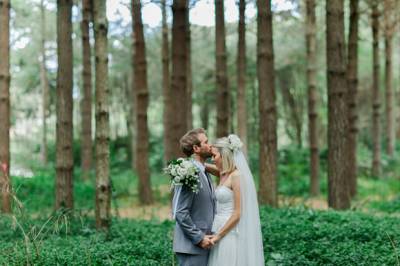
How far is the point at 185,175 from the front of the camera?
5824 millimetres

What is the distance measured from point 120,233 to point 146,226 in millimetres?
1320

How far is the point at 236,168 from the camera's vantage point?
6.44 meters

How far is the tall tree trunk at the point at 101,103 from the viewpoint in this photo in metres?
9.46

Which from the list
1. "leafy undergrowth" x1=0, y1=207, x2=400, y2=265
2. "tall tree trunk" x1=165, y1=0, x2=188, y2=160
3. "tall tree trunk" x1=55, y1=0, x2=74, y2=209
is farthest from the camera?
"tall tree trunk" x1=165, y1=0, x2=188, y2=160

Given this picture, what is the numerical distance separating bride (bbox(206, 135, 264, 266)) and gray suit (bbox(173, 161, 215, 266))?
0.48 ft

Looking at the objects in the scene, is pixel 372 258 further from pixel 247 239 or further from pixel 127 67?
pixel 127 67

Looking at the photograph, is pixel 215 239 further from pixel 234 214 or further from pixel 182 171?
pixel 182 171

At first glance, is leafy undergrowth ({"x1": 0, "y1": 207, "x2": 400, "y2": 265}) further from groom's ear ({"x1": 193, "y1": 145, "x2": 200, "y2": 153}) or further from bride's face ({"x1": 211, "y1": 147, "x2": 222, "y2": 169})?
groom's ear ({"x1": 193, "y1": 145, "x2": 200, "y2": 153})

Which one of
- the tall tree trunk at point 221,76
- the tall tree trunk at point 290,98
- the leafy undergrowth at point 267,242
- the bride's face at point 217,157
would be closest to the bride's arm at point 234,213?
the bride's face at point 217,157

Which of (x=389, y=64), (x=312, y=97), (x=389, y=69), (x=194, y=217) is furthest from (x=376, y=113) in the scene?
(x=194, y=217)

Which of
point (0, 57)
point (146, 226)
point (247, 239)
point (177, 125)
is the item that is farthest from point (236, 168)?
point (0, 57)

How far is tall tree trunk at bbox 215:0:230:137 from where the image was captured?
15.3 m

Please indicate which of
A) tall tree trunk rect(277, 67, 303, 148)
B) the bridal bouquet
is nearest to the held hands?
the bridal bouquet

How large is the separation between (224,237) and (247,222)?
32 centimetres
